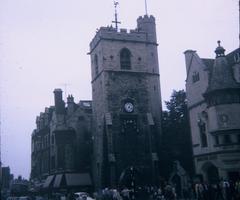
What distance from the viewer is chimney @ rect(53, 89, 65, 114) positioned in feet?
184

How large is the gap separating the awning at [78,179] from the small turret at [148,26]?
20698 mm

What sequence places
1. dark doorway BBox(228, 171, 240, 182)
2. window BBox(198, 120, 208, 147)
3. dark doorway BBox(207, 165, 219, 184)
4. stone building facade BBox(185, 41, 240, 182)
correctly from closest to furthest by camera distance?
dark doorway BBox(228, 171, 240, 182)
stone building facade BBox(185, 41, 240, 182)
dark doorway BBox(207, 165, 219, 184)
window BBox(198, 120, 208, 147)

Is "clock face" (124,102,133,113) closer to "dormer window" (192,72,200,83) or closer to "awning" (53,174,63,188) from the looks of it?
"dormer window" (192,72,200,83)

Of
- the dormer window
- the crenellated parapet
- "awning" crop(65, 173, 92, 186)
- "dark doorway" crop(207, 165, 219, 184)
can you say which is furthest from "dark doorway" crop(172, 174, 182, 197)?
the crenellated parapet

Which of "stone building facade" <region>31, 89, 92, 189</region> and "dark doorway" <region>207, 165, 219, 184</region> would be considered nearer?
"dark doorway" <region>207, 165, 219, 184</region>

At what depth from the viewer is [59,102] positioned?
187 feet

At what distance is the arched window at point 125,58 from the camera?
50.0 meters

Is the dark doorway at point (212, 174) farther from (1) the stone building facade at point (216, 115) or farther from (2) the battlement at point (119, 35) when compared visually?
(2) the battlement at point (119, 35)

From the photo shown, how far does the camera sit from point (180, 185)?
148 ft

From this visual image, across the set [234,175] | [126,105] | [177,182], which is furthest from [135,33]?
[234,175]

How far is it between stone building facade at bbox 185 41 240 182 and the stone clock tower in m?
8.16

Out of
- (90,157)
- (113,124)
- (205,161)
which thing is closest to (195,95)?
(205,161)

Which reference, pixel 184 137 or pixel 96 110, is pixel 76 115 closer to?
pixel 96 110

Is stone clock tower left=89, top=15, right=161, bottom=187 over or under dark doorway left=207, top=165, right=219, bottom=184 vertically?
over
